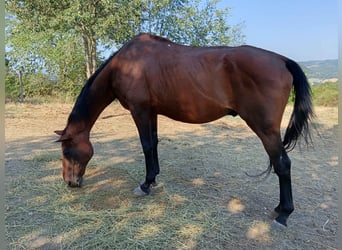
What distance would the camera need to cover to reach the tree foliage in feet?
22.7

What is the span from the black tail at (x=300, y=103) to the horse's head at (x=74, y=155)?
2.07 meters

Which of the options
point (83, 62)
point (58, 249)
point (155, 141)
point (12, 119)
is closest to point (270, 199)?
point (155, 141)

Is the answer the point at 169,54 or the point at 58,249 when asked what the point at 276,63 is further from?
the point at 58,249

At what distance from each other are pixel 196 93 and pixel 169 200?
1.09m

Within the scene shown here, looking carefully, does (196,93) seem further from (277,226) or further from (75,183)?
(75,183)

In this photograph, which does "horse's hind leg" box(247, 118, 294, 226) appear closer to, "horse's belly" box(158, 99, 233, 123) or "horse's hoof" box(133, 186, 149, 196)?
"horse's belly" box(158, 99, 233, 123)

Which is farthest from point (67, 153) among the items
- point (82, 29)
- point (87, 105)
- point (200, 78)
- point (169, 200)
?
point (82, 29)

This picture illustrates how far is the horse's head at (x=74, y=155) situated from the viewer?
3.08m

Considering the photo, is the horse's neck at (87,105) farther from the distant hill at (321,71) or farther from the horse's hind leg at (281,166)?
the distant hill at (321,71)

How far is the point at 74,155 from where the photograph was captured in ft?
10.1

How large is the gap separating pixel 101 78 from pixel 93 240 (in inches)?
65.1

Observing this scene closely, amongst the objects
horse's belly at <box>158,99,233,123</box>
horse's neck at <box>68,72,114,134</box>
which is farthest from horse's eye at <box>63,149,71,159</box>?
horse's belly at <box>158,99,233,123</box>

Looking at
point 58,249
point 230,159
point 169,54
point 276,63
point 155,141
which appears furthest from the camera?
point 230,159

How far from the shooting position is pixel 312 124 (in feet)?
8.48
